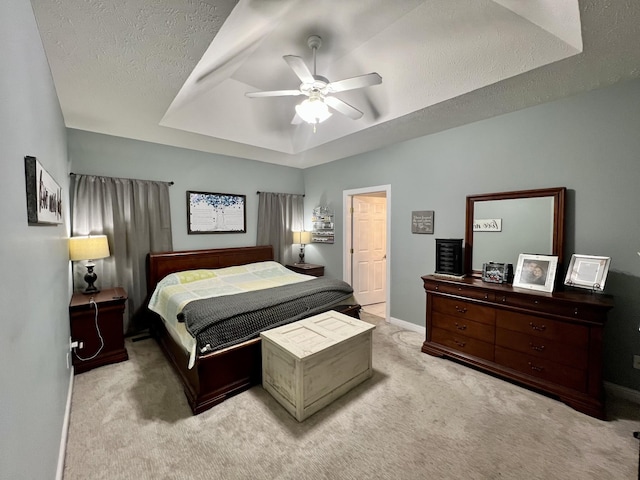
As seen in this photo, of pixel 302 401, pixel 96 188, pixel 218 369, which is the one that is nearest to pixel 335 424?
pixel 302 401

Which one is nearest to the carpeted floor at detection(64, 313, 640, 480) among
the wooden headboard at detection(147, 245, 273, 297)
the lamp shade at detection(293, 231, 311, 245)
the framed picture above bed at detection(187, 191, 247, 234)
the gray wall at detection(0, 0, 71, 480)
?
the gray wall at detection(0, 0, 71, 480)

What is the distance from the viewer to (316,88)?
212cm

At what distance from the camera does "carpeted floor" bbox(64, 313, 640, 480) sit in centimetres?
156

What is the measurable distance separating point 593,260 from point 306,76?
278 centimetres

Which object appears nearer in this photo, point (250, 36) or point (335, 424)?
point (335, 424)

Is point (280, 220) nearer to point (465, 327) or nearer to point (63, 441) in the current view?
point (465, 327)

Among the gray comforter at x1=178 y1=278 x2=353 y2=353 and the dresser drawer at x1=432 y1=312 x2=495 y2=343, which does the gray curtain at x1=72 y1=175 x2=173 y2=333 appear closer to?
the gray comforter at x1=178 y1=278 x2=353 y2=353

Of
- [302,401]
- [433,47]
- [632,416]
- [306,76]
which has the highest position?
[433,47]

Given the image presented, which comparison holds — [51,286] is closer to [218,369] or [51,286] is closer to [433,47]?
[218,369]

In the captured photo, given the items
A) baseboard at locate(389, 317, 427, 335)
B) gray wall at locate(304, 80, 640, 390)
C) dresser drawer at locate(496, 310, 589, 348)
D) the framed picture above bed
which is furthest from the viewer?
the framed picture above bed

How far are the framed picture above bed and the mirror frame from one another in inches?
130

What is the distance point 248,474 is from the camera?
153 centimetres

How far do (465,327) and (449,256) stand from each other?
77 centimetres

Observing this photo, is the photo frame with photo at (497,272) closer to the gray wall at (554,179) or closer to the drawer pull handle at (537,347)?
the gray wall at (554,179)
